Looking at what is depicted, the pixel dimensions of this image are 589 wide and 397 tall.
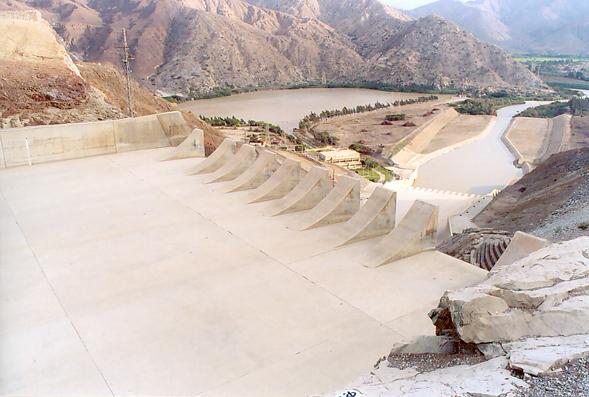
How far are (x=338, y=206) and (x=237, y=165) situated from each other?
2.87 meters

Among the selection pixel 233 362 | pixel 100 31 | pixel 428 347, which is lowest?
pixel 233 362

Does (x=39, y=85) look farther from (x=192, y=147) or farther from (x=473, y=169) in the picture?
(x=473, y=169)

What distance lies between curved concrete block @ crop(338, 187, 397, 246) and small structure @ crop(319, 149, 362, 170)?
26333mm

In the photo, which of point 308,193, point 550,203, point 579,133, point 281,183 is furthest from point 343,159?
point 308,193

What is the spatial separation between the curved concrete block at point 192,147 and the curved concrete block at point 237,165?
167 centimetres

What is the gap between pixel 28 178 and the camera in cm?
951

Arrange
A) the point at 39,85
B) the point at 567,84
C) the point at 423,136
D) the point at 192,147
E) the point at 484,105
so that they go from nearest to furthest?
the point at 192,147, the point at 39,85, the point at 423,136, the point at 484,105, the point at 567,84

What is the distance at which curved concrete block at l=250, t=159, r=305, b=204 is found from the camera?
820cm

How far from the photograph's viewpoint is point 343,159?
112ft

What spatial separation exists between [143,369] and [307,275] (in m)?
2.16

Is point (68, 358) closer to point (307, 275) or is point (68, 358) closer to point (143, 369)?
point (143, 369)

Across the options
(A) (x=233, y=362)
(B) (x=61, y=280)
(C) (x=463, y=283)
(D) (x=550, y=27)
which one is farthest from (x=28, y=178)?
(D) (x=550, y=27)

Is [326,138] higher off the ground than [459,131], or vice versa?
[326,138]

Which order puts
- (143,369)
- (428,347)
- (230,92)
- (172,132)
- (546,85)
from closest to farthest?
(428,347) < (143,369) < (172,132) < (230,92) < (546,85)
